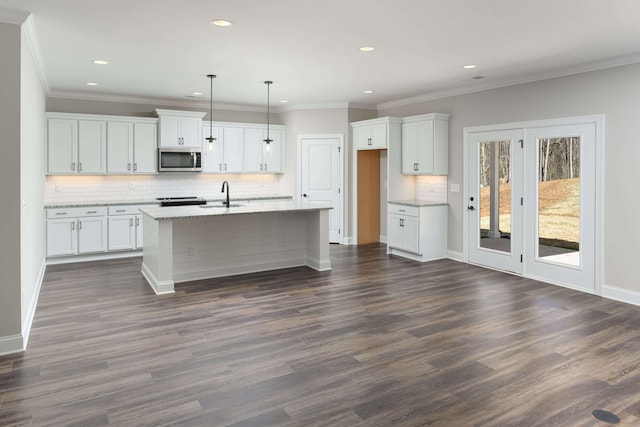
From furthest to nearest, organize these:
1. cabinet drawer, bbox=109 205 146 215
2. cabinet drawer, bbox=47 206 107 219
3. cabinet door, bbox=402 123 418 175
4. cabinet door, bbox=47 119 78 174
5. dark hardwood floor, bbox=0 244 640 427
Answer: cabinet door, bbox=402 123 418 175
cabinet drawer, bbox=109 205 146 215
cabinet door, bbox=47 119 78 174
cabinet drawer, bbox=47 206 107 219
dark hardwood floor, bbox=0 244 640 427

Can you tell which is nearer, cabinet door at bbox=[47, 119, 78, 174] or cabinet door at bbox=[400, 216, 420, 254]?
cabinet door at bbox=[47, 119, 78, 174]

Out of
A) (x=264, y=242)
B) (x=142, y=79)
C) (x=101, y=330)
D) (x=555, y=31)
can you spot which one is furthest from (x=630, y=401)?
(x=142, y=79)

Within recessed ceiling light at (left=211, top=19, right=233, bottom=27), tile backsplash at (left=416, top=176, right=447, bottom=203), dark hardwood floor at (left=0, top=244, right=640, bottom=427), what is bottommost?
dark hardwood floor at (left=0, top=244, right=640, bottom=427)

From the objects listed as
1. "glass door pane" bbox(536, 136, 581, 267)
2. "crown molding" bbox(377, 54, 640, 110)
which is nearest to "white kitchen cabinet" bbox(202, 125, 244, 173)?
"crown molding" bbox(377, 54, 640, 110)

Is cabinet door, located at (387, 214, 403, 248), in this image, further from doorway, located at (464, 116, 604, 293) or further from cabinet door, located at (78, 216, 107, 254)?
cabinet door, located at (78, 216, 107, 254)

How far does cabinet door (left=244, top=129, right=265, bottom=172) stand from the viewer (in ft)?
29.2

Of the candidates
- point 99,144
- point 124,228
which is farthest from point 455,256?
point 99,144

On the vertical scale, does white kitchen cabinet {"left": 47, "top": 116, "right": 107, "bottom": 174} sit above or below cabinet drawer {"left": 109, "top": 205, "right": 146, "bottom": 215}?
above

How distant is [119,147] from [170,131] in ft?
2.90

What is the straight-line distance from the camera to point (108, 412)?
107 inches

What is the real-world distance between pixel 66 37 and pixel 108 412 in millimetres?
3591

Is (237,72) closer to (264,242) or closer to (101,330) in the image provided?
(264,242)

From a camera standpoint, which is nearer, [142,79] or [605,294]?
[605,294]

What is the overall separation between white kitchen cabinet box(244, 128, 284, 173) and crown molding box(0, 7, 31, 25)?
207 inches
